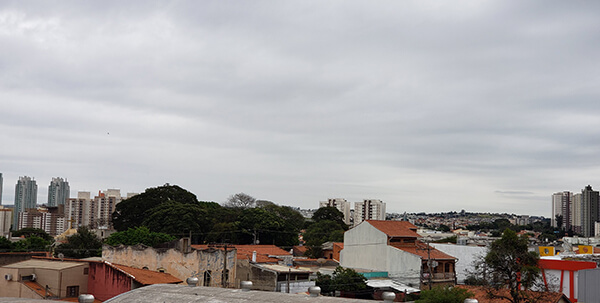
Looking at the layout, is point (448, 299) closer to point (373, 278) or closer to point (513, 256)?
point (513, 256)

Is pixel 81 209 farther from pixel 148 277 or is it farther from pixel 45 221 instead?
pixel 148 277

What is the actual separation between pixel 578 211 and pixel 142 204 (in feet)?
486

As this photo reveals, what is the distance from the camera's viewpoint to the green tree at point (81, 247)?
49188 millimetres

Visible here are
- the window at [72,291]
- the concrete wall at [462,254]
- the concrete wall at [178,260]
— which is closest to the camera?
the window at [72,291]

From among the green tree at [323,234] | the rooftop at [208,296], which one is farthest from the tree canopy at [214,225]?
the rooftop at [208,296]

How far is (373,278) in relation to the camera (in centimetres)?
4100

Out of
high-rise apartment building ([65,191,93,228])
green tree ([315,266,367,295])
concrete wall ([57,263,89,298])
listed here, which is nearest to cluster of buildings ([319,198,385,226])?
high-rise apartment building ([65,191,93,228])

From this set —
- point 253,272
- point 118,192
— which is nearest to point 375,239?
point 253,272

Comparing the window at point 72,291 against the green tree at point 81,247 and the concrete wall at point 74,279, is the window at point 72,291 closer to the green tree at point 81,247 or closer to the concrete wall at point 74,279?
the concrete wall at point 74,279

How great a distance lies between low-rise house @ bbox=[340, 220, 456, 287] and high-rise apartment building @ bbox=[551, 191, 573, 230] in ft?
479

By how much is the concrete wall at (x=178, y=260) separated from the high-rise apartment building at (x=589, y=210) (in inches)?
5896

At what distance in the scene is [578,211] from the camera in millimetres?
165000

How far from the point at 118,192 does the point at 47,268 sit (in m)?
136

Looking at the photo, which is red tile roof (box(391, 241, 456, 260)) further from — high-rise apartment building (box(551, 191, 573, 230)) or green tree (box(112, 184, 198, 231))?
high-rise apartment building (box(551, 191, 573, 230))
